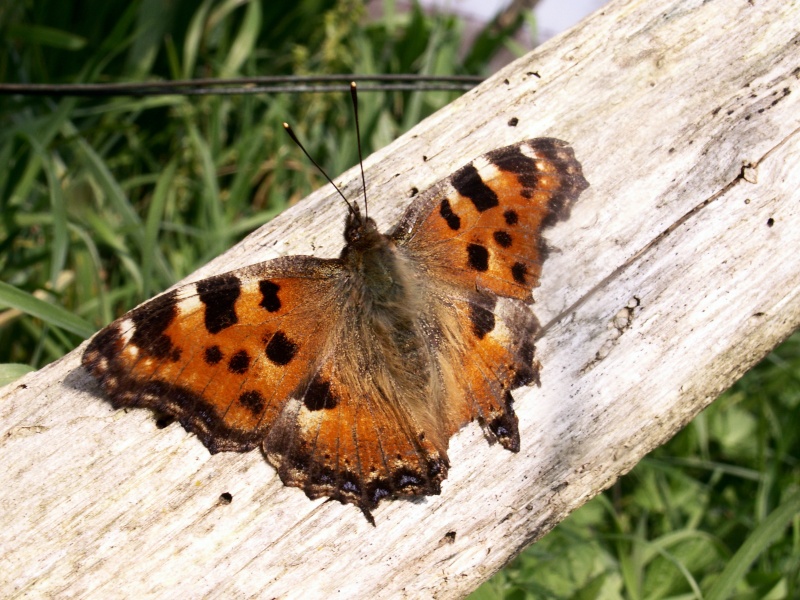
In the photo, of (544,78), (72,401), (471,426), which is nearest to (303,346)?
(471,426)

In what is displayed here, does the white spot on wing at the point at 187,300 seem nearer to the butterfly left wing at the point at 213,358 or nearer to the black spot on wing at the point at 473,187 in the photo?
the butterfly left wing at the point at 213,358

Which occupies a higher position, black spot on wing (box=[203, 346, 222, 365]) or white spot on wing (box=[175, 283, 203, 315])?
white spot on wing (box=[175, 283, 203, 315])

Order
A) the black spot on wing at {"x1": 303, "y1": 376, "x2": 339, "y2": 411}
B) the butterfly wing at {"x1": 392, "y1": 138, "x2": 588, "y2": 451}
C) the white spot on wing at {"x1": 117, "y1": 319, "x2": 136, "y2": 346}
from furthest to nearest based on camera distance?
the butterfly wing at {"x1": 392, "y1": 138, "x2": 588, "y2": 451}, the black spot on wing at {"x1": 303, "y1": 376, "x2": 339, "y2": 411}, the white spot on wing at {"x1": 117, "y1": 319, "x2": 136, "y2": 346}

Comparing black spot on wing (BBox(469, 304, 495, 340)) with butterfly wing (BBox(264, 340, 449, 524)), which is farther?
black spot on wing (BBox(469, 304, 495, 340))

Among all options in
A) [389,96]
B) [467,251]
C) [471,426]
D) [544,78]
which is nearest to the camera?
[471,426]

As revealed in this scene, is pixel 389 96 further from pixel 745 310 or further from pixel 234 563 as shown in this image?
pixel 234 563

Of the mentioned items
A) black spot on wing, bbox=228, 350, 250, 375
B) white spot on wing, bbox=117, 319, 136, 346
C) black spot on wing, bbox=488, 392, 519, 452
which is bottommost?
black spot on wing, bbox=488, 392, 519, 452

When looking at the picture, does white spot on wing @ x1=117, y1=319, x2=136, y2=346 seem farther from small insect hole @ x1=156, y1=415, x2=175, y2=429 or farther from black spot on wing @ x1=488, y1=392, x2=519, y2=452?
black spot on wing @ x1=488, y1=392, x2=519, y2=452

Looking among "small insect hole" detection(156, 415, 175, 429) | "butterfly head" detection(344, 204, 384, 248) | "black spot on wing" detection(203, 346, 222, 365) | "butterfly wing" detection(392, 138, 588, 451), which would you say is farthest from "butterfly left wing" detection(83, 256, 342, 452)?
"butterfly wing" detection(392, 138, 588, 451)
